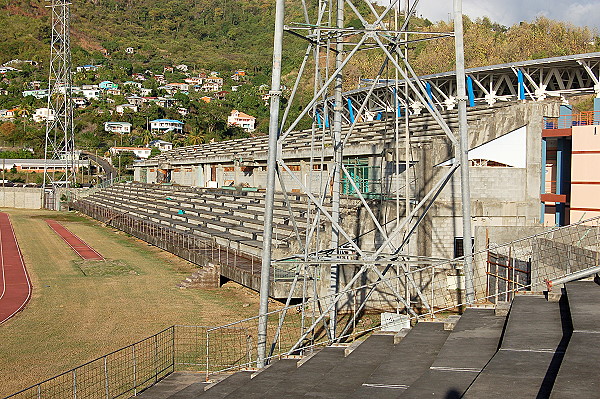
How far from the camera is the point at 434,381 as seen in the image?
8.72 meters

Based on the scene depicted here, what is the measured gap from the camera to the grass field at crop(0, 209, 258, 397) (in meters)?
16.8

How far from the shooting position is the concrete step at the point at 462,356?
8.36 meters

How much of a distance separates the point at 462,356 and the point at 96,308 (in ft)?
50.6

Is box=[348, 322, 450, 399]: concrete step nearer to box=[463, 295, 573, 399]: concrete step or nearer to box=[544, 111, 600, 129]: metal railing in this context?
box=[463, 295, 573, 399]: concrete step

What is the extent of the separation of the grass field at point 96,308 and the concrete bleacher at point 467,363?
450cm

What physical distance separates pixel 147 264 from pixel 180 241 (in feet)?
7.35

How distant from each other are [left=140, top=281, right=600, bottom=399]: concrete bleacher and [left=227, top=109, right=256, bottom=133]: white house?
407 feet

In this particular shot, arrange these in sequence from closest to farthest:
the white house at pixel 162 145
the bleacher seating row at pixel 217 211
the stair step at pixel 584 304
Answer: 1. the stair step at pixel 584 304
2. the bleacher seating row at pixel 217 211
3. the white house at pixel 162 145

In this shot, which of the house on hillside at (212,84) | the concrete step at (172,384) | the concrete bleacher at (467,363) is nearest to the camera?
the concrete bleacher at (467,363)

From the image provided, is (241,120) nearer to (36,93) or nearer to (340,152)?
(36,93)

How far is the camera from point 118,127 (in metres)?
128

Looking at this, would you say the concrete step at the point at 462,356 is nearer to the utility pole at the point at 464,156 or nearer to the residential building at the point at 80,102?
the utility pole at the point at 464,156

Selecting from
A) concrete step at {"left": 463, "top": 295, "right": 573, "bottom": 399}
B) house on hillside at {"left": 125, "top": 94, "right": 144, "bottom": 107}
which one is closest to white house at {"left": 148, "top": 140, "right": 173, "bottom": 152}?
house on hillside at {"left": 125, "top": 94, "right": 144, "bottom": 107}

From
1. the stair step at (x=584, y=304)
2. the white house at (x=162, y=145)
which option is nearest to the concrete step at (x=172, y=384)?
the stair step at (x=584, y=304)
